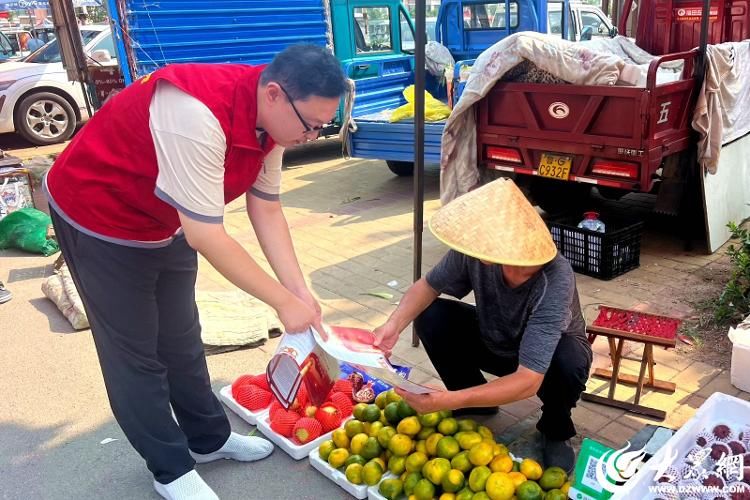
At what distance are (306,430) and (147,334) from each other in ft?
2.83

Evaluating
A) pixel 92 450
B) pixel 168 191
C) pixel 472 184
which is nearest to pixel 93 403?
pixel 92 450

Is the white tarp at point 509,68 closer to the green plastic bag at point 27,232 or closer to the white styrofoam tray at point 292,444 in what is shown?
the white styrofoam tray at point 292,444

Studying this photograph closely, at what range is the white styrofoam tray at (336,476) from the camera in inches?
94.7

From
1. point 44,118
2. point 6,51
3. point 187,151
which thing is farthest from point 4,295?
point 6,51

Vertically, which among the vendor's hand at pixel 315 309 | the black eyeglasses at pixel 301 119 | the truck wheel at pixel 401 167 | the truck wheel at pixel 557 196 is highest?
the black eyeglasses at pixel 301 119

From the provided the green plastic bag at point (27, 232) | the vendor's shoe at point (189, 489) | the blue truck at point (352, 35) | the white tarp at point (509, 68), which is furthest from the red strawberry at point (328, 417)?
the blue truck at point (352, 35)

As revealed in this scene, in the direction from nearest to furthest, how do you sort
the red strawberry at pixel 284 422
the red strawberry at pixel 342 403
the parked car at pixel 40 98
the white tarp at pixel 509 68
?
the red strawberry at pixel 284 422, the red strawberry at pixel 342 403, the white tarp at pixel 509 68, the parked car at pixel 40 98

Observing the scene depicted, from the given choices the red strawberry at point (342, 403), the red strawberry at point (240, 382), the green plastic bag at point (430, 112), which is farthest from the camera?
the green plastic bag at point (430, 112)

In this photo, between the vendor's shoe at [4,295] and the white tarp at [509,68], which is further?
the vendor's shoe at [4,295]

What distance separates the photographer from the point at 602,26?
29.3ft

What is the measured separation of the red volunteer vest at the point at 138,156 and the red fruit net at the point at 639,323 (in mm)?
1835

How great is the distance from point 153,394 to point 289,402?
0.47 m

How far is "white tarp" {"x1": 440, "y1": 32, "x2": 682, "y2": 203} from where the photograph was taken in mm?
4102

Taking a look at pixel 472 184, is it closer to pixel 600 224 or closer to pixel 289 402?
pixel 600 224
